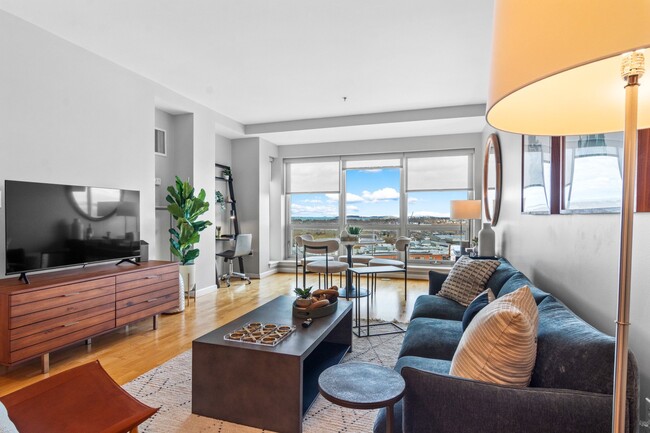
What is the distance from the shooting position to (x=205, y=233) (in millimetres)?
5148

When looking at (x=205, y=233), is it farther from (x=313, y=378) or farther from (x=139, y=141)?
(x=313, y=378)

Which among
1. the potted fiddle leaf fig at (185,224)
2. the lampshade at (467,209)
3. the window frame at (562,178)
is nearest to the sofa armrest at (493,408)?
the window frame at (562,178)

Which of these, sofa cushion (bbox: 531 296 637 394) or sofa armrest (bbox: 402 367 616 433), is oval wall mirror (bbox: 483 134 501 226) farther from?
sofa armrest (bbox: 402 367 616 433)

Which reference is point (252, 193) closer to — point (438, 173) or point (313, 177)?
point (313, 177)

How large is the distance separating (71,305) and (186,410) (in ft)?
4.61

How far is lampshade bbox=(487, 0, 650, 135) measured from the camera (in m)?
0.52

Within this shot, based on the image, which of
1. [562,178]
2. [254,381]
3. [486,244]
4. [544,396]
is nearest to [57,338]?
[254,381]

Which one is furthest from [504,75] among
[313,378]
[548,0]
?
[313,378]

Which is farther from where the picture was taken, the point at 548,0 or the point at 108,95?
the point at 108,95

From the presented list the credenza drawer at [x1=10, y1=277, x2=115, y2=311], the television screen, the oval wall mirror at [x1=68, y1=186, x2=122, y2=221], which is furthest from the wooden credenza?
the oval wall mirror at [x1=68, y1=186, x2=122, y2=221]

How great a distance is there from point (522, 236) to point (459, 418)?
8.23 ft

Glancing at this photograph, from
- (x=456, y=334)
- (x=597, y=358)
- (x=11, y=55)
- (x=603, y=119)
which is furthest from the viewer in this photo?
(x=11, y=55)

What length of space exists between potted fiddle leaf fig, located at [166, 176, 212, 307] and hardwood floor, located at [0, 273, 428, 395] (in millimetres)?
473

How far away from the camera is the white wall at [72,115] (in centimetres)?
283
